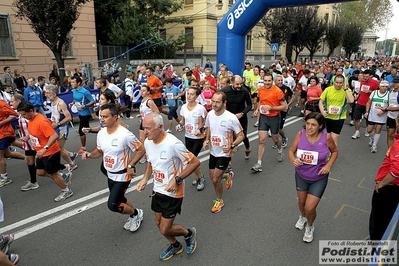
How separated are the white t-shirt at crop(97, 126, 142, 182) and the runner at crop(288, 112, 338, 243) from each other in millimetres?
2001

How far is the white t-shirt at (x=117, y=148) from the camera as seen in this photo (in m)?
3.57

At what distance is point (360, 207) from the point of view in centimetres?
451

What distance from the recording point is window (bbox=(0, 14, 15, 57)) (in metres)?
13.9

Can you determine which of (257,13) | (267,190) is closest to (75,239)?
(267,190)

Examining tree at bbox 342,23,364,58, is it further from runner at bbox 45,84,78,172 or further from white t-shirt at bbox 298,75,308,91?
runner at bbox 45,84,78,172

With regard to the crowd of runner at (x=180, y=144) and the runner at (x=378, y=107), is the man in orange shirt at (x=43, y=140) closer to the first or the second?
the crowd of runner at (x=180, y=144)

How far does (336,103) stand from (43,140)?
5635mm

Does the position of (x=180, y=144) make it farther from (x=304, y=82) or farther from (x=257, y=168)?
(x=304, y=82)

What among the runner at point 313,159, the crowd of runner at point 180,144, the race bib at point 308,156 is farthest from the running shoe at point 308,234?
the race bib at point 308,156

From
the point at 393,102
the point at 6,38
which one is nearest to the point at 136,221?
the point at 393,102

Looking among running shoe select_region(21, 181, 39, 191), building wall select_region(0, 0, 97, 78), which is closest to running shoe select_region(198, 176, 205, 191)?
running shoe select_region(21, 181, 39, 191)

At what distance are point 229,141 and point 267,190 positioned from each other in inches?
55.7

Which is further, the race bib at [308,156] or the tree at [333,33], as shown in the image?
the tree at [333,33]

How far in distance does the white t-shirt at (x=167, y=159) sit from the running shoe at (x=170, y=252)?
69 centimetres
